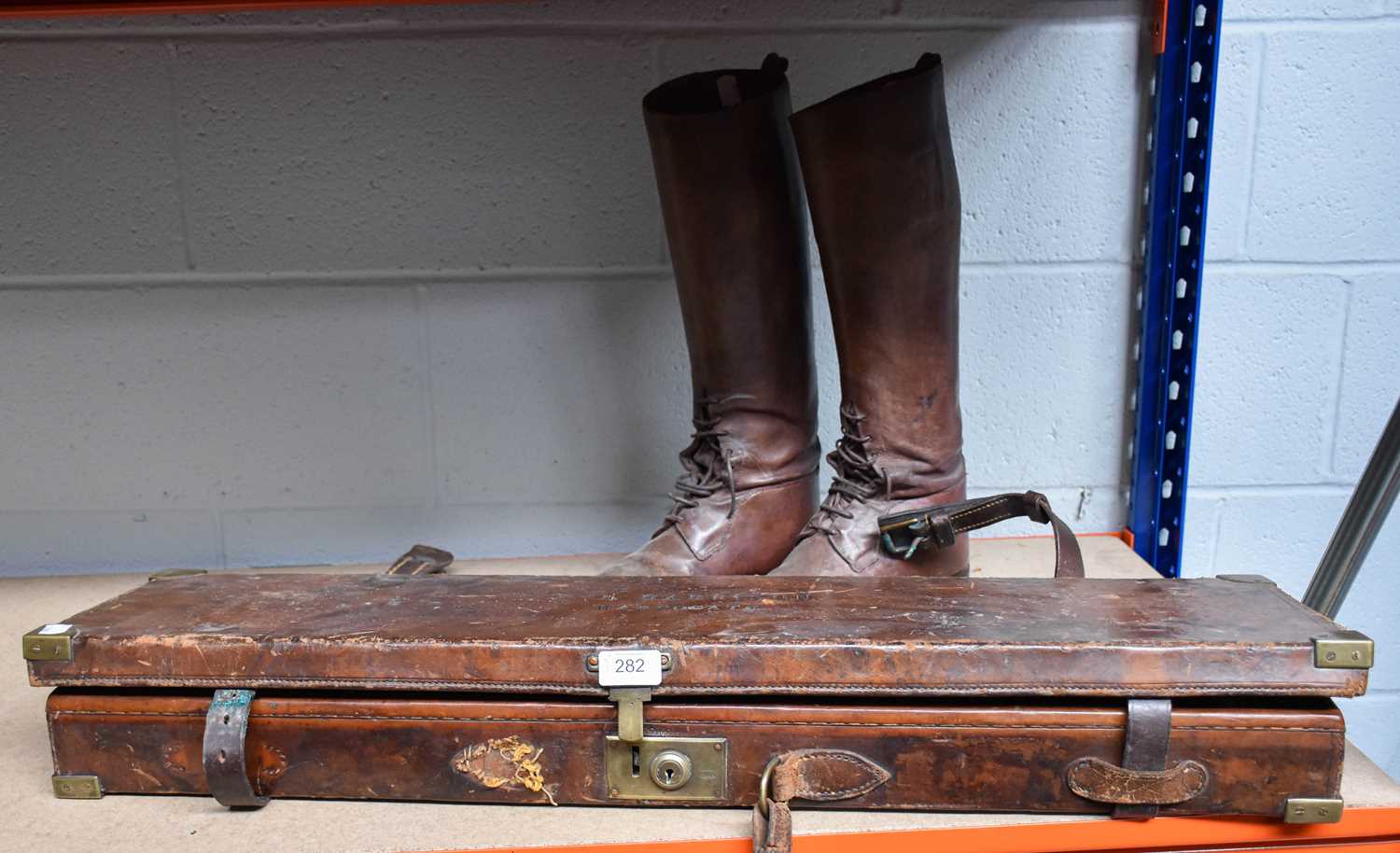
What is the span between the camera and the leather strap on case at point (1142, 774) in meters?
0.66

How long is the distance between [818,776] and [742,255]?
488 millimetres

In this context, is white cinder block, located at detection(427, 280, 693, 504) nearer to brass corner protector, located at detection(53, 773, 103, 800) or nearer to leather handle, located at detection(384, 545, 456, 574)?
leather handle, located at detection(384, 545, 456, 574)

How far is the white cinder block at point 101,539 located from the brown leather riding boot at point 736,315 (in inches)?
23.5

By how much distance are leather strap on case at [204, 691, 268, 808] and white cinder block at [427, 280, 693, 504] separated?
569 millimetres

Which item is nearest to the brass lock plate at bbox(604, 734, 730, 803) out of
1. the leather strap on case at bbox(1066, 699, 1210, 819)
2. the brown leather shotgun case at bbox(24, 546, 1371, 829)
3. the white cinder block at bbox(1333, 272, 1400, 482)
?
the brown leather shotgun case at bbox(24, 546, 1371, 829)

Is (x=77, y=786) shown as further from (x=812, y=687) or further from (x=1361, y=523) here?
(x=1361, y=523)

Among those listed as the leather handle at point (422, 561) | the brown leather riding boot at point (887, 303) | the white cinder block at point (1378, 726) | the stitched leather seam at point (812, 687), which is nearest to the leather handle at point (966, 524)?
the brown leather riding boot at point (887, 303)

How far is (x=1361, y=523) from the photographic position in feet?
2.98

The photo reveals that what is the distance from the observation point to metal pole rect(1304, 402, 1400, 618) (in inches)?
34.9

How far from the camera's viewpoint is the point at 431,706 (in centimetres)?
70

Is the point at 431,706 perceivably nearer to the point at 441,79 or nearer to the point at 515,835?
the point at 515,835

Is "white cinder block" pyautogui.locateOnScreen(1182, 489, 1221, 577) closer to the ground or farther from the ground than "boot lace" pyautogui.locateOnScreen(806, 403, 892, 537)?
closer to the ground

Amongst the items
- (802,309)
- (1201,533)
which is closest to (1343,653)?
(802,309)

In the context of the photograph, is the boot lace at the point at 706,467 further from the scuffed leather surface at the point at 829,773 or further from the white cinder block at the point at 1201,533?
the white cinder block at the point at 1201,533
